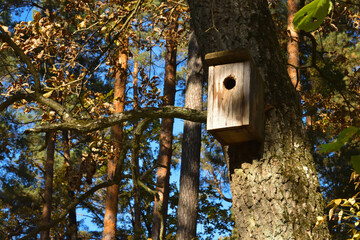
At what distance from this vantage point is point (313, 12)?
1.28 meters

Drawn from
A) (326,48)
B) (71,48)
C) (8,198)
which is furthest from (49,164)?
(326,48)

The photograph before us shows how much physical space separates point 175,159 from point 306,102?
42.5 ft

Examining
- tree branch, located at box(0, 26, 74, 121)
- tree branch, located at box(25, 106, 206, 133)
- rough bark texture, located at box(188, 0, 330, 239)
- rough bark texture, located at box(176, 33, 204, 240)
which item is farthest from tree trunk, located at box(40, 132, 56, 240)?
rough bark texture, located at box(188, 0, 330, 239)

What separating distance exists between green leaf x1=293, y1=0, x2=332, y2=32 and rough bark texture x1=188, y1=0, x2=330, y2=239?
1.34 metres

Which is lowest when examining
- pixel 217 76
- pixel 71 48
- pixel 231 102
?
pixel 231 102

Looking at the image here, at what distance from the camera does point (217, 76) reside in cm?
277

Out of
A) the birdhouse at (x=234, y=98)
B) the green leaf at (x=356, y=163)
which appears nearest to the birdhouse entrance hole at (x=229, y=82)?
the birdhouse at (x=234, y=98)

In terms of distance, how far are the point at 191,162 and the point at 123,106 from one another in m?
2.22

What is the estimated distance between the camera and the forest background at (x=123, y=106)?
3.62m

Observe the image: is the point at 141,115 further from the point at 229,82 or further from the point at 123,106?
the point at 123,106

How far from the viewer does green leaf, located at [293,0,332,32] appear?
1.25 m

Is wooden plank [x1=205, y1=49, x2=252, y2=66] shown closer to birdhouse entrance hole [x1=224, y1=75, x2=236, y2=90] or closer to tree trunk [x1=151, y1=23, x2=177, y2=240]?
birdhouse entrance hole [x1=224, y1=75, x2=236, y2=90]

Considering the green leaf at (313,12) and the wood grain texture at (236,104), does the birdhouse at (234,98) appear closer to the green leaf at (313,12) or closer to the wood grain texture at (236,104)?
the wood grain texture at (236,104)

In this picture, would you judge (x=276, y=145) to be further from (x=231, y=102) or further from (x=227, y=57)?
(x=227, y=57)
